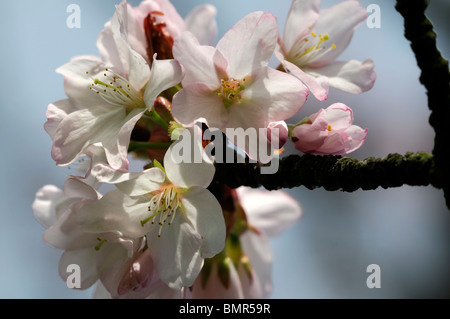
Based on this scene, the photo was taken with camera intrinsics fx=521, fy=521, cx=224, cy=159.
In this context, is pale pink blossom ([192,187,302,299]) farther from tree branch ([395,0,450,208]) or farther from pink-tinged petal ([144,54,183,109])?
tree branch ([395,0,450,208])

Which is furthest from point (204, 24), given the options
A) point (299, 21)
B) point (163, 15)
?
point (299, 21)

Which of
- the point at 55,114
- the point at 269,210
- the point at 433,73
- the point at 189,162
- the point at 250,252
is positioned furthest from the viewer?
the point at 269,210

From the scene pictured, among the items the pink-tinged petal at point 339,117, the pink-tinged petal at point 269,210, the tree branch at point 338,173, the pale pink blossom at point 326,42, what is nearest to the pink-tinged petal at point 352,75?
the pale pink blossom at point 326,42

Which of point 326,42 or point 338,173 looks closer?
point 338,173

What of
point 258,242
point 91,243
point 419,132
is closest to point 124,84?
point 91,243

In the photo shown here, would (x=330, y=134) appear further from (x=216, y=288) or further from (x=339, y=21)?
(x=216, y=288)

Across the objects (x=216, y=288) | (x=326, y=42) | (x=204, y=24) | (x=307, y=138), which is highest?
(x=204, y=24)

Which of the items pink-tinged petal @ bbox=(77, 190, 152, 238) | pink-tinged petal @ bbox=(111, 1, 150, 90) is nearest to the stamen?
pink-tinged petal @ bbox=(111, 1, 150, 90)
